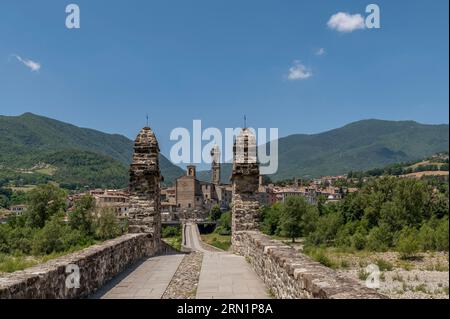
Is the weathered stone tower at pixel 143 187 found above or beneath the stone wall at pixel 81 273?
above

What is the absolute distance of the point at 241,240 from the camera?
Answer: 12266 mm

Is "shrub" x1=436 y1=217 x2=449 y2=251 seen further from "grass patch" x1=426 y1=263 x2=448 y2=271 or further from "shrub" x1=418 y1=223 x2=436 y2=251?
"grass patch" x1=426 y1=263 x2=448 y2=271

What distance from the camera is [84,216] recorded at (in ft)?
135

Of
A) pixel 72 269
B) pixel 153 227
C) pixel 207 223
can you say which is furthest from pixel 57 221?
pixel 207 223

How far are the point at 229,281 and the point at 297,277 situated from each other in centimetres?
302

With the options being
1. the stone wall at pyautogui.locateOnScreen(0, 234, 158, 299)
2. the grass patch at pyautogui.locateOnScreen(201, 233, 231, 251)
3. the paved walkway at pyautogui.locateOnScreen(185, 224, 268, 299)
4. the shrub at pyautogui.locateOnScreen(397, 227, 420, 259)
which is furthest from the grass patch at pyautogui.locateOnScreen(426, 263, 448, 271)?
the grass patch at pyautogui.locateOnScreen(201, 233, 231, 251)

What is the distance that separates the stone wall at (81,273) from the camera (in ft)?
15.3

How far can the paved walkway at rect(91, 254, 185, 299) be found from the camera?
23.2 ft

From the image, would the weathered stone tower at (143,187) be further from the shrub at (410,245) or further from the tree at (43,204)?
the tree at (43,204)

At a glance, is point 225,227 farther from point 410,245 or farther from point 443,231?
point 443,231

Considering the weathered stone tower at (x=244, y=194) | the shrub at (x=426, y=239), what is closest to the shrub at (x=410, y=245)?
the shrub at (x=426, y=239)

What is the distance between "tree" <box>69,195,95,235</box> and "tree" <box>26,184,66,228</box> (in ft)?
13.8
